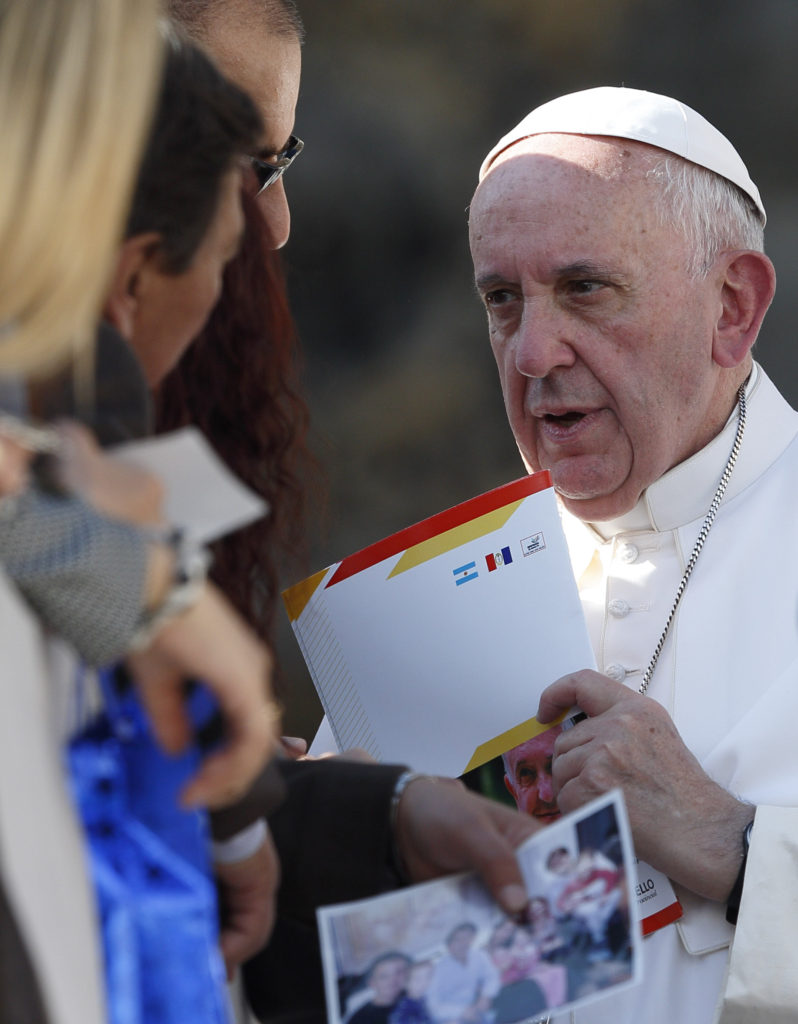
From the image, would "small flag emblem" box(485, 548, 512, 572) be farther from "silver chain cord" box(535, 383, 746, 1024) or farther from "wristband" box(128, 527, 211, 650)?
"wristband" box(128, 527, 211, 650)

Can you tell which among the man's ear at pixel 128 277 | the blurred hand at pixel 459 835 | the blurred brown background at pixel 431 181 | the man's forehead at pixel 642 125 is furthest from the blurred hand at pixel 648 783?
the blurred brown background at pixel 431 181

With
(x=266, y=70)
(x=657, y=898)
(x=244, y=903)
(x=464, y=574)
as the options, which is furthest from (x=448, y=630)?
(x=266, y=70)

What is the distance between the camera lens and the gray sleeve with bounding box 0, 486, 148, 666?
2.83ft

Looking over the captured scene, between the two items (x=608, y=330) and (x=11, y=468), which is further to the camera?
(x=608, y=330)

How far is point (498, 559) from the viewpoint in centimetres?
203

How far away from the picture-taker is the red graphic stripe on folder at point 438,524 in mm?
2002

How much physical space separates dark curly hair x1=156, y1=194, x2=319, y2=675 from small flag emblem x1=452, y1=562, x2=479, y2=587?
38 cm

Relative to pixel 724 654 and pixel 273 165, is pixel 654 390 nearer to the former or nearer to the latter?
pixel 724 654

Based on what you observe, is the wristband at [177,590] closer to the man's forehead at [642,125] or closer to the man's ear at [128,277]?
the man's ear at [128,277]

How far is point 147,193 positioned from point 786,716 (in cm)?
151

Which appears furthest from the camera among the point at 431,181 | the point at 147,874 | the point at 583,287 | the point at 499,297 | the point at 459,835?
the point at 431,181

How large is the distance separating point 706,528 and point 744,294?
0.55 meters

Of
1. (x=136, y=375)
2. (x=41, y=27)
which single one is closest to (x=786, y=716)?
(x=136, y=375)

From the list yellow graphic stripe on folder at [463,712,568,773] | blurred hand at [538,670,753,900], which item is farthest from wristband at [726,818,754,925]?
yellow graphic stripe on folder at [463,712,568,773]
